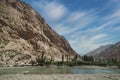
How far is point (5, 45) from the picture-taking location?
175 m

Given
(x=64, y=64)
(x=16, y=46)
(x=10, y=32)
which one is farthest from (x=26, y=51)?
(x=64, y=64)

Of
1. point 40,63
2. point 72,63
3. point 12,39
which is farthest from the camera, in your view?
point 12,39

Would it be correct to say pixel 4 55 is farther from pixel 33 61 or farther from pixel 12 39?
pixel 12 39

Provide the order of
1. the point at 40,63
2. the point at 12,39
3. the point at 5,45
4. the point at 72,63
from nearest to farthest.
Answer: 1. the point at 40,63
2. the point at 72,63
3. the point at 5,45
4. the point at 12,39

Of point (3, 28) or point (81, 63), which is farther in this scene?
point (3, 28)

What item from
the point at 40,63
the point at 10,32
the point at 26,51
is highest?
the point at 10,32

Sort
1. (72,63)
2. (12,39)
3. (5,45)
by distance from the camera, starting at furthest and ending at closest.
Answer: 1. (12,39)
2. (5,45)
3. (72,63)

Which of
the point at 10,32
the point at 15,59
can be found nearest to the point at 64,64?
the point at 15,59

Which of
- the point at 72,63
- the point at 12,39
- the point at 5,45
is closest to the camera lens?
the point at 72,63

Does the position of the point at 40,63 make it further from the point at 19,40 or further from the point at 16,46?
the point at 19,40

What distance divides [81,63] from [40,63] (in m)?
34.3

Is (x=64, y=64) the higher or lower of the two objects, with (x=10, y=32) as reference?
lower

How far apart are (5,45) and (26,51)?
17.3 m

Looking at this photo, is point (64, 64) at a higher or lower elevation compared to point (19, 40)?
lower
